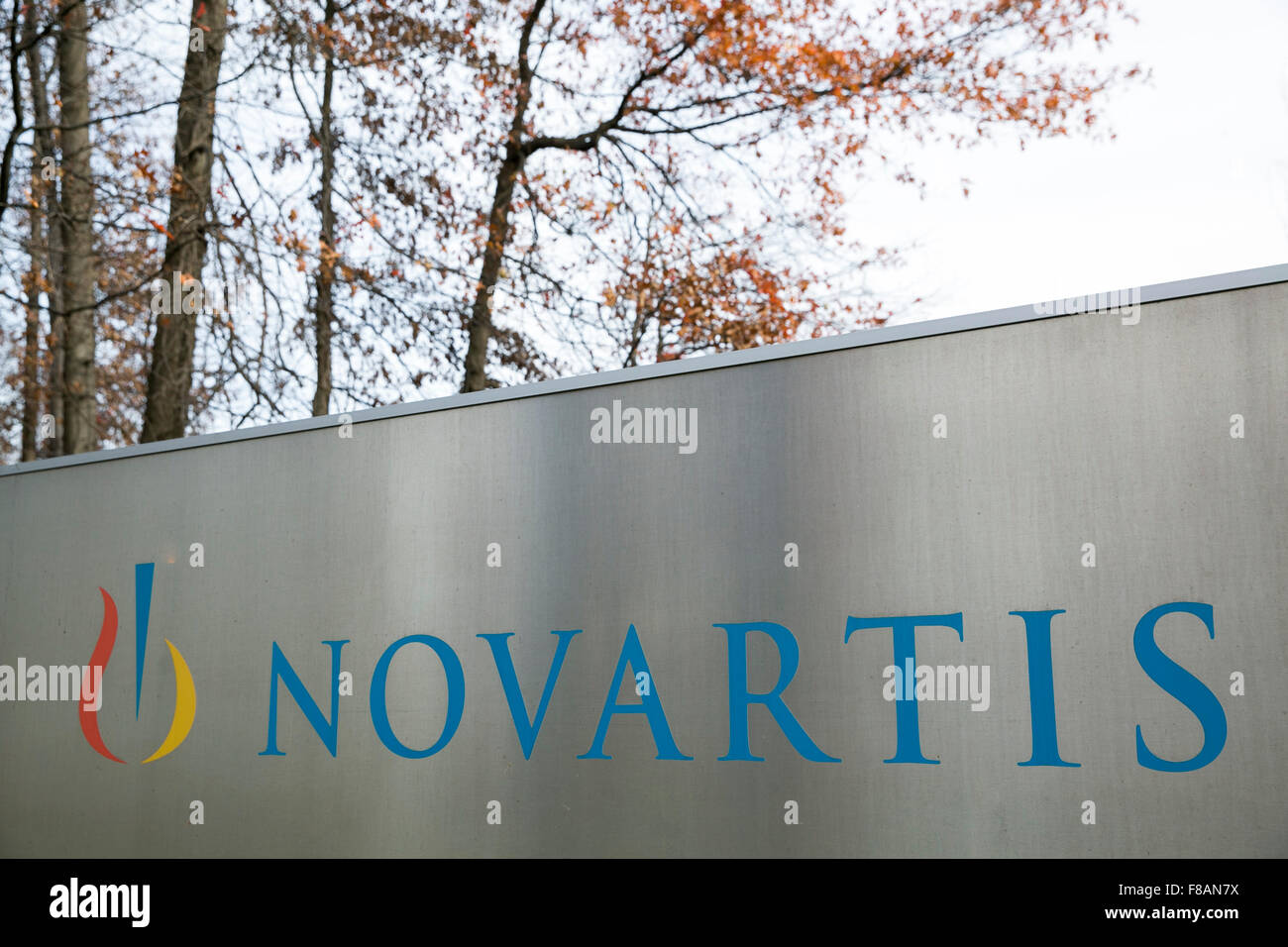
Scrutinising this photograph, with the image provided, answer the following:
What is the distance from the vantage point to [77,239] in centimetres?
1148

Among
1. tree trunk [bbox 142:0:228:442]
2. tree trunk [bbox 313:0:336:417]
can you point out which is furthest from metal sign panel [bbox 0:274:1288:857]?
tree trunk [bbox 313:0:336:417]

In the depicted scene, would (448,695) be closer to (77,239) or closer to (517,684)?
(517,684)

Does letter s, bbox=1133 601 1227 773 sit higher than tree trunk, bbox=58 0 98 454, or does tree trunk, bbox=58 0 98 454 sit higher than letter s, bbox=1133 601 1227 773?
tree trunk, bbox=58 0 98 454

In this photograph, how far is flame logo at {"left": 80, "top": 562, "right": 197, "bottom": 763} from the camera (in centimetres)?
469

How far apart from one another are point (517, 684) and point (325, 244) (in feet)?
29.5

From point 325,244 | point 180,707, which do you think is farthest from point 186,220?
point 180,707

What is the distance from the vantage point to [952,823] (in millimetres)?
3184

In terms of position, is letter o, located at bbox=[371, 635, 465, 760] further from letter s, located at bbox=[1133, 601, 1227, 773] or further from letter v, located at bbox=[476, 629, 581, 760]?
letter s, located at bbox=[1133, 601, 1227, 773]

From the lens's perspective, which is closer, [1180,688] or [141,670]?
[1180,688]

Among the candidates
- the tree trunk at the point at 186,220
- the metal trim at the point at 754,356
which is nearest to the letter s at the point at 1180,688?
the metal trim at the point at 754,356

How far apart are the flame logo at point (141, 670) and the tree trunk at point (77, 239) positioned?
22.3ft

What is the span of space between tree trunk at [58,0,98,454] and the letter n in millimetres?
7680
